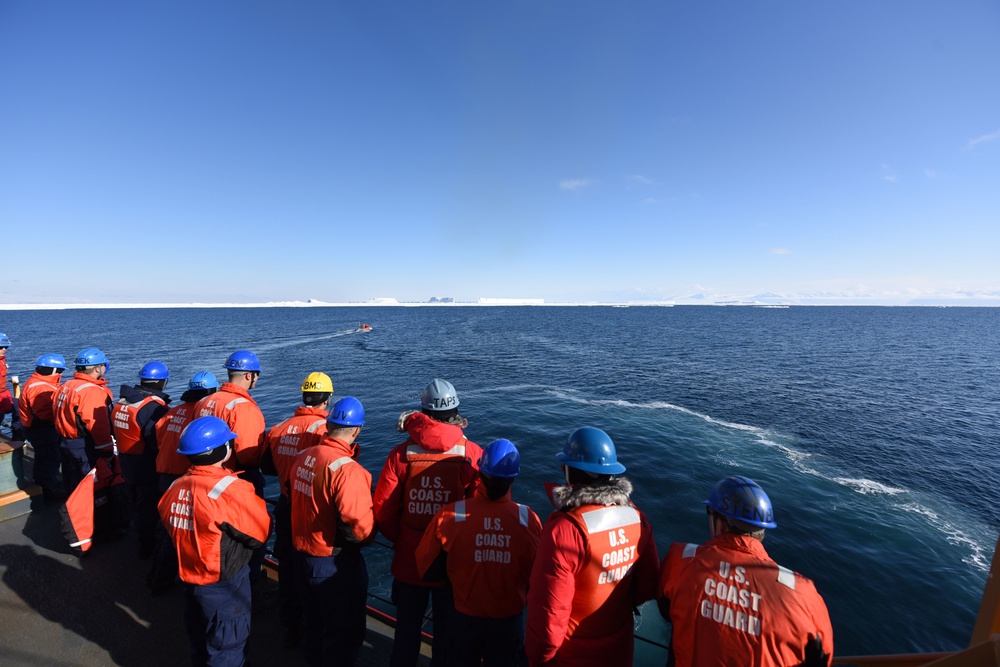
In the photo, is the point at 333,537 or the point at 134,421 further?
the point at 134,421

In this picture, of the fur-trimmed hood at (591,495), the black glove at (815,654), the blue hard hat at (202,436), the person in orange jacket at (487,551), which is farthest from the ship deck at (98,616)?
the black glove at (815,654)

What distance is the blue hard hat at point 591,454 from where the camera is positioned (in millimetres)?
3088

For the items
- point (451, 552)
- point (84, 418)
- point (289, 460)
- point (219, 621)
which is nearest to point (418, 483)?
point (451, 552)

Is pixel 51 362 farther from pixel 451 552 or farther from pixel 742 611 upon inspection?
pixel 742 611

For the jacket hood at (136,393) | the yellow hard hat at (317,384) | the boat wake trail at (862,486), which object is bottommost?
the boat wake trail at (862,486)

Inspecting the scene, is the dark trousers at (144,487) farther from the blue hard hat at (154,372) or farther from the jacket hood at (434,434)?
the jacket hood at (434,434)

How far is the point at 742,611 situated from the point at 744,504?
66cm

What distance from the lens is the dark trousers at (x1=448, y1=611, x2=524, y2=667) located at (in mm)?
3402

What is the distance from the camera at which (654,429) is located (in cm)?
2070

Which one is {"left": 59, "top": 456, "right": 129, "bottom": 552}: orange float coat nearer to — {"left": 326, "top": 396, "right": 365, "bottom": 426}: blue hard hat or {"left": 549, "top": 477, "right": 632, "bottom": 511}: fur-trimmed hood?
{"left": 326, "top": 396, "right": 365, "bottom": 426}: blue hard hat

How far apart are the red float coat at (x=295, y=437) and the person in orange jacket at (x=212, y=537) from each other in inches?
35.2

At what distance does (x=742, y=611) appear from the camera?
247cm

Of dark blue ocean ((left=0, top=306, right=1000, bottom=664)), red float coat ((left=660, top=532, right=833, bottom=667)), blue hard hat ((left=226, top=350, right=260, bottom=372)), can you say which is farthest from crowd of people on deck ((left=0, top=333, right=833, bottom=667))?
dark blue ocean ((left=0, top=306, right=1000, bottom=664))

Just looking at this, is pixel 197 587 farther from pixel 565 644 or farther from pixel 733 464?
pixel 733 464
